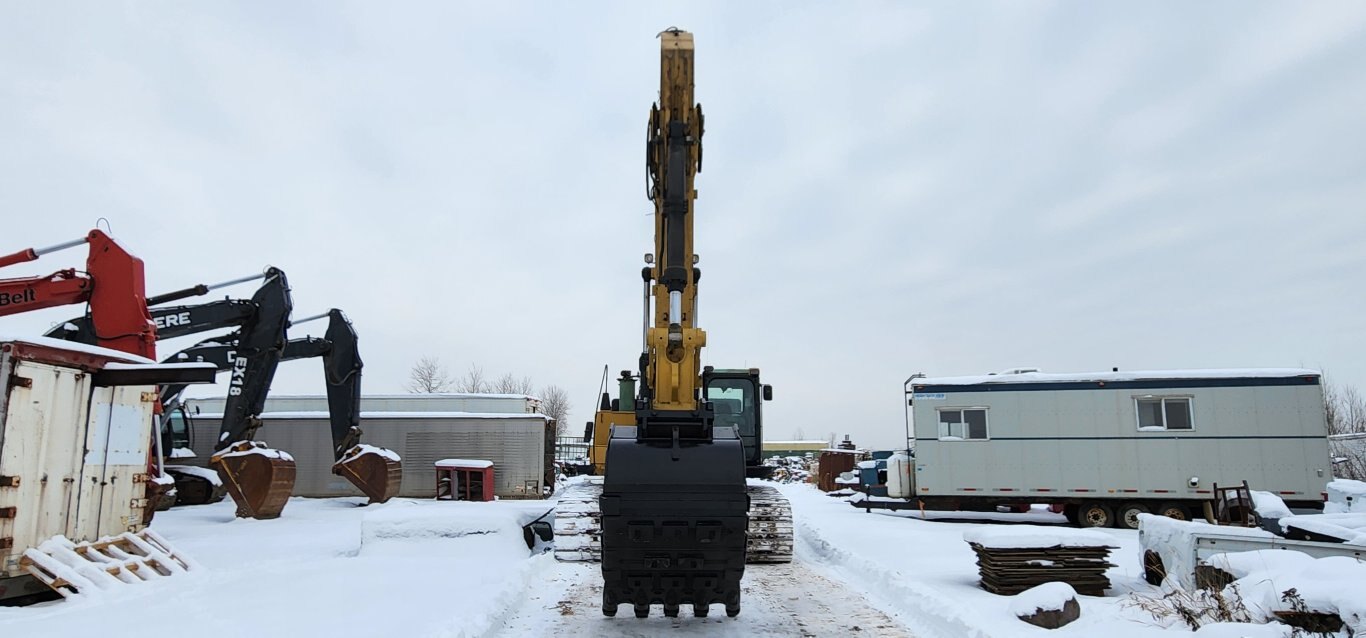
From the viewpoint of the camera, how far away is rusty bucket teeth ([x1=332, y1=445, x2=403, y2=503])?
19.5 metres

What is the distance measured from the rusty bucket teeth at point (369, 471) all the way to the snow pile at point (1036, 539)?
1508 cm

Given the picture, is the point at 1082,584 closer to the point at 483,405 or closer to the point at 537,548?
the point at 537,548

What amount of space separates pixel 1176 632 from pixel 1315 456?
13.8m

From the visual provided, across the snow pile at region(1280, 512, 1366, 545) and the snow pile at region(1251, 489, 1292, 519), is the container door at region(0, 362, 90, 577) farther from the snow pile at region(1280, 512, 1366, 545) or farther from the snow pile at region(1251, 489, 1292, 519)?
the snow pile at region(1251, 489, 1292, 519)

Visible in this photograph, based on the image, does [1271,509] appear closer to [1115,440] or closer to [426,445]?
[1115,440]

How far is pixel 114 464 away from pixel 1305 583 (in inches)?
486

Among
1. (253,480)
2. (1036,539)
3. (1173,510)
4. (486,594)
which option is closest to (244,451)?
(253,480)

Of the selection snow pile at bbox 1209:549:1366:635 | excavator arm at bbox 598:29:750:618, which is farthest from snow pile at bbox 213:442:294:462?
snow pile at bbox 1209:549:1366:635

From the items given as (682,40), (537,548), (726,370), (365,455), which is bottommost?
(537,548)

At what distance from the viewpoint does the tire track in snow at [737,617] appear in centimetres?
746

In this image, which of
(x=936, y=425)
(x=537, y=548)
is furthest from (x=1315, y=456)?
(x=537, y=548)

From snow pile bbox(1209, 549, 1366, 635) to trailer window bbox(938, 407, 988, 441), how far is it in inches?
458

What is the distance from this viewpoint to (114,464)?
978 cm

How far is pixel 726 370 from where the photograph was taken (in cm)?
1316
